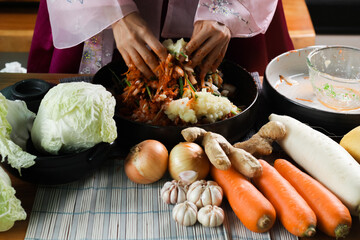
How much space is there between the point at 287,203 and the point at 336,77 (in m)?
0.57

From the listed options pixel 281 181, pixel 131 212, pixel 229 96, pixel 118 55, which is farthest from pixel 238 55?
pixel 131 212

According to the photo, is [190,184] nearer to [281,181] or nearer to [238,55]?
[281,181]

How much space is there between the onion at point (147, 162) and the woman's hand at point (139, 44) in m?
0.31

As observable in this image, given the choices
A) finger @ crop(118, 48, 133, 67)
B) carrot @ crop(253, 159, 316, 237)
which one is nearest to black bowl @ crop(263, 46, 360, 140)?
carrot @ crop(253, 159, 316, 237)

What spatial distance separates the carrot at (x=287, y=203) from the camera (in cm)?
95

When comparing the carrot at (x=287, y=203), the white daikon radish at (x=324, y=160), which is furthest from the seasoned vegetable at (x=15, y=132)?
the white daikon radish at (x=324, y=160)

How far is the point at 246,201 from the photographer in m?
1.00

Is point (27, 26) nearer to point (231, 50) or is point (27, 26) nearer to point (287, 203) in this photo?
point (231, 50)

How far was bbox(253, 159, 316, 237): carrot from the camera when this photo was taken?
0.95 metres

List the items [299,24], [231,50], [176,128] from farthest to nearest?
[299,24]
[231,50]
[176,128]

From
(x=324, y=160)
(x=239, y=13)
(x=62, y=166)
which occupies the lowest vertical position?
(x=62, y=166)

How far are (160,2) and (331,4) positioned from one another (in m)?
1.90

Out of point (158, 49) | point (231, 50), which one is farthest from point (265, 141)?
point (231, 50)

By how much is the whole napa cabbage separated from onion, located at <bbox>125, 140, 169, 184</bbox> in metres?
0.09
